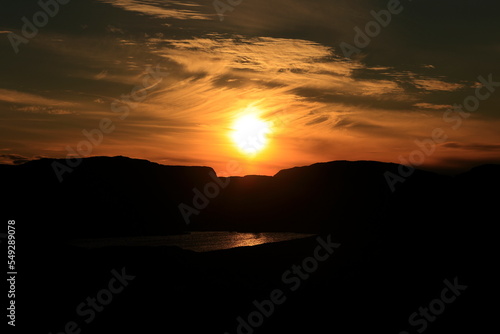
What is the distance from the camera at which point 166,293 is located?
37.7 metres

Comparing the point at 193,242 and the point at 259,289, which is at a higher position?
the point at 259,289

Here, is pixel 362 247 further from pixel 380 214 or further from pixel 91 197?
pixel 91 197

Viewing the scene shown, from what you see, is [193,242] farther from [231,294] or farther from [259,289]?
[231,294]

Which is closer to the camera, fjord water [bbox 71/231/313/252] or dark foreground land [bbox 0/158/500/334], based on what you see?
dark foreground land [bbox 0/158/500/334]

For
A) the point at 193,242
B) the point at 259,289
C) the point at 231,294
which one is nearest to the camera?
the point at 231,294

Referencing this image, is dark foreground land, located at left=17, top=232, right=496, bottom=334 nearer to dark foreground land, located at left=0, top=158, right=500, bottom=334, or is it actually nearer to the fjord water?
dark foreground land, located at left=0, top=158, right=500, bottom=334

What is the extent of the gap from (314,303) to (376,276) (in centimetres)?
1229

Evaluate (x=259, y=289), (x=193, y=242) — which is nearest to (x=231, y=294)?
(x=259, y=289)

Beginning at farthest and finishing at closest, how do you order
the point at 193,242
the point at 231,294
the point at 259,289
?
the point at 193,242 → the point at 259,289 → the point at 231,294

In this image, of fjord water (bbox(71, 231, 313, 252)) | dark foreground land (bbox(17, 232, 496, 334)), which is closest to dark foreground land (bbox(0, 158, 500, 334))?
dark foreground land (bbox(17, 232, 496, 334))

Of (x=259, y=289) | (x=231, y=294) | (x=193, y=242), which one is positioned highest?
(x=231, y=294)

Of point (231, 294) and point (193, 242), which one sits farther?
point (193, 242)

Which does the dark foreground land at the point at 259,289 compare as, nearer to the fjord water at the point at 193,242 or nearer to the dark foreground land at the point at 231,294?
the dark foreground land at the point at 231,294

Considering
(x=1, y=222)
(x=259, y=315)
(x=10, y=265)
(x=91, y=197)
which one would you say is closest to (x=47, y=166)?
(x=91, y=197)
